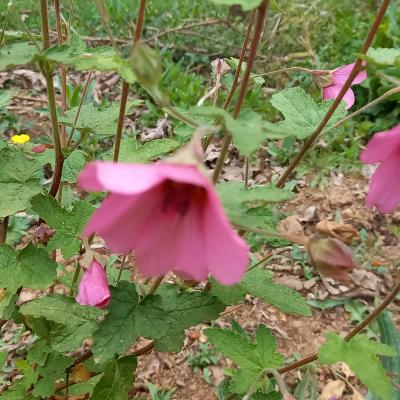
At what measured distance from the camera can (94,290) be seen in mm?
1248

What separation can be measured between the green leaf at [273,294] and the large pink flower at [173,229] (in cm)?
49

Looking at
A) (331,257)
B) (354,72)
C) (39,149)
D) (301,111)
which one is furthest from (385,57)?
(39,149)

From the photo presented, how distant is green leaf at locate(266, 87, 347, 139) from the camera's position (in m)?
1.36

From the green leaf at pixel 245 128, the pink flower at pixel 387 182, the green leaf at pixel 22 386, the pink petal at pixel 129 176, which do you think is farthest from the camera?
the green leaf at pixel 22 386

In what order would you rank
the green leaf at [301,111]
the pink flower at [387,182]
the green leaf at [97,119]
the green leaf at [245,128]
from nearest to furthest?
1. the green leaf at [245,128]
2. the pink flower at [387,182]
3. the green leaf at [301,111]
4. the green leaf at [97,119]

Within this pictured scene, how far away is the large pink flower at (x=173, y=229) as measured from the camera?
0.83m

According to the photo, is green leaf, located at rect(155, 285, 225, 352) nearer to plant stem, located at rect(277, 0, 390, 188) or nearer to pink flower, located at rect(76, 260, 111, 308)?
pink flower, located at rect(76, 260, 111, 308)

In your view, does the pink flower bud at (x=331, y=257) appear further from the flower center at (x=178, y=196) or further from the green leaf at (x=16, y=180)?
the green leaf at (x=16, y=180)

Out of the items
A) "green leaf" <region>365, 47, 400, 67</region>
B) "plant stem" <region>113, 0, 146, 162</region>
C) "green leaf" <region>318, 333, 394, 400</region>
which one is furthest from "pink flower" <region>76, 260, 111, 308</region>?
"green leaf" <region>365, 47, 400, 67</region>

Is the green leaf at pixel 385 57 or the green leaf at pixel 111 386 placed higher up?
the green leaf at pixel 385 57

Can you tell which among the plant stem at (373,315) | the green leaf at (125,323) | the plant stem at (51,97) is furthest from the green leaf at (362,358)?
the plant stem at (51,97)

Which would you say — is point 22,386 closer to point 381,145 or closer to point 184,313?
point 184,313

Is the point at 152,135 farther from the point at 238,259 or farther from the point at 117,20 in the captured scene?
the point at 238,259

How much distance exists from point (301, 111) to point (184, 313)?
21.8 inches
